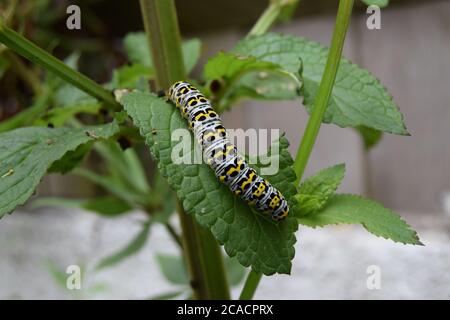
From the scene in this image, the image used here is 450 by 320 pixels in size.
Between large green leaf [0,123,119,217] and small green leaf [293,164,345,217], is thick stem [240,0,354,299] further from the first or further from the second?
large green leaf [0,123,119,217]

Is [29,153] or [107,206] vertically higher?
[29,153]

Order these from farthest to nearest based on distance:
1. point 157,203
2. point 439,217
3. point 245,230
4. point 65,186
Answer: point 65,186, point 439,217, point 157,203, point 245,230

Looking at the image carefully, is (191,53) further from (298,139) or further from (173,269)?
(298,139)

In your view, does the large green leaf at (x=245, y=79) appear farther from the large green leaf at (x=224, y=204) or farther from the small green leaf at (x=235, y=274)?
the small green leaf at (x=235, y=274)

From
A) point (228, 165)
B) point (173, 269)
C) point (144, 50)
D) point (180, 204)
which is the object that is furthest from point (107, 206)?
point (228, 165)
